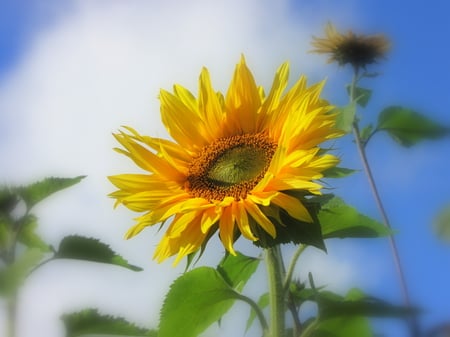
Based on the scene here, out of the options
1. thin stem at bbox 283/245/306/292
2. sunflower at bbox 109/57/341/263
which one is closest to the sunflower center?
sunflower at bbox 109/57/341/263

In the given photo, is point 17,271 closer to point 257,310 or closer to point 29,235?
point 29,235

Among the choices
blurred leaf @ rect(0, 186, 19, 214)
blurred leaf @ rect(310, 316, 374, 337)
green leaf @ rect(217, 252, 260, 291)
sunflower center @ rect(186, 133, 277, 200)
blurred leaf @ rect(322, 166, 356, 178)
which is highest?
blurred leaf @ rect(0, 186, 19, 214)

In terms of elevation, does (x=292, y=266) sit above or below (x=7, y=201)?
below

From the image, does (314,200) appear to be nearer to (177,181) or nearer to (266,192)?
(266,192)

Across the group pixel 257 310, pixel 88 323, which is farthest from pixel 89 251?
pixel 257 310

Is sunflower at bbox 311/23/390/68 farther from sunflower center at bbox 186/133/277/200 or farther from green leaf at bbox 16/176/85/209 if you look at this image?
sunflower center at bbox 186/133/277/200

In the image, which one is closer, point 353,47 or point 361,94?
point 361,94

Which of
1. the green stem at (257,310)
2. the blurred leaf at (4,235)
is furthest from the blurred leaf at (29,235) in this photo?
the green stem at (257,310)
